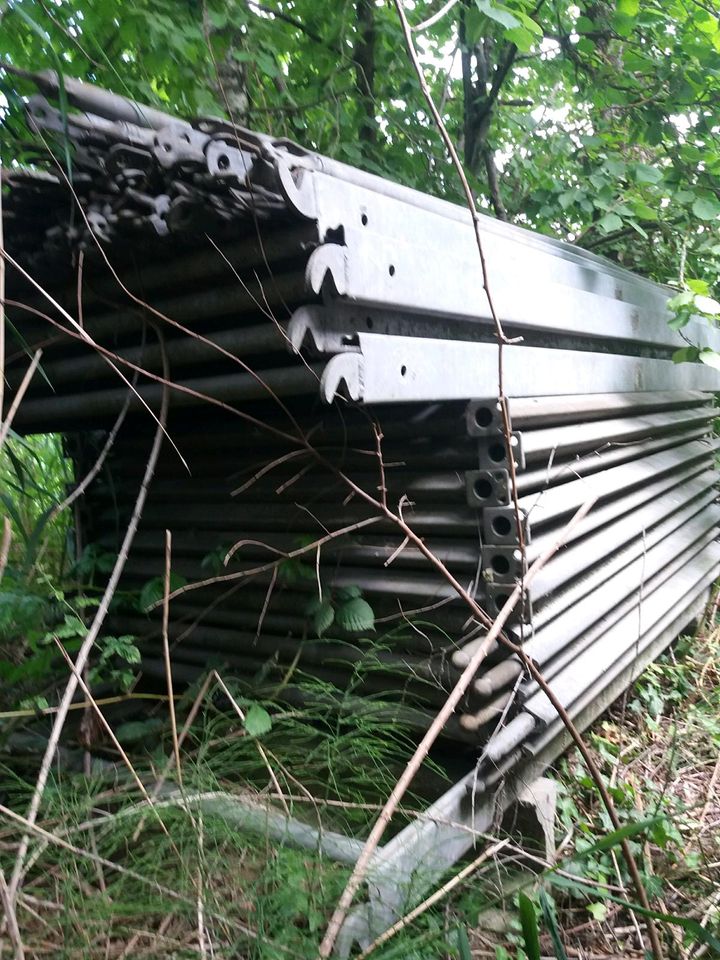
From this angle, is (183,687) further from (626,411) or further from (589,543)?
(626,411)

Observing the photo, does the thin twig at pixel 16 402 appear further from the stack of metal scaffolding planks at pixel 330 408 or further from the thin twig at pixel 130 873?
the thin twig at pixel 130 873

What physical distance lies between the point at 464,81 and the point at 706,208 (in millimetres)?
2295

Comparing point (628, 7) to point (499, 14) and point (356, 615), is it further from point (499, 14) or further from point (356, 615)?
point (356, 615)

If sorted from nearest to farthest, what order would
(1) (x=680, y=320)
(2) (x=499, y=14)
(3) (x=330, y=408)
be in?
(3) (x=330, y=408) < (2) (x=499, y=14) < (1) (x=680, y=320)

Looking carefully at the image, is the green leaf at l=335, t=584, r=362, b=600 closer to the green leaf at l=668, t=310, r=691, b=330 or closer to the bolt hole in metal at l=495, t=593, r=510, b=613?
the bolt hole in metal at l=495, t=593, r=510, b=613

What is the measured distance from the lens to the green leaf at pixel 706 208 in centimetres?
455

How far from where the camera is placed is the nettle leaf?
254 centimetres

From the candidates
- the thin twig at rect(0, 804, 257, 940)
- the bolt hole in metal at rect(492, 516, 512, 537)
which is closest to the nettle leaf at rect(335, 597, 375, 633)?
the bolt hole in metal at rect(492, 516, 512, 537)

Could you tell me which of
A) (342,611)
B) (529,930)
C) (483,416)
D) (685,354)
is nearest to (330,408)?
(483,416)

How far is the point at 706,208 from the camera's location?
4574mm

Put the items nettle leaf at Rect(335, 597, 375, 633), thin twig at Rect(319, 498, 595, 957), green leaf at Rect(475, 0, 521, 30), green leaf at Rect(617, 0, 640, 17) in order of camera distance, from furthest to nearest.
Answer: green leaf at Rect(617, 0, 640, 17), green leaf at Rect(475, 0, 521, 30), nettle leaf at Rect(335, 597, 375, 633), thin twig at Rect(319, 498, 595, 957)

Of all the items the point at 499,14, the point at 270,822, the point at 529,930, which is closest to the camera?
the point at 529,930

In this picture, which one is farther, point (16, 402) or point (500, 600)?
point (500, 600)

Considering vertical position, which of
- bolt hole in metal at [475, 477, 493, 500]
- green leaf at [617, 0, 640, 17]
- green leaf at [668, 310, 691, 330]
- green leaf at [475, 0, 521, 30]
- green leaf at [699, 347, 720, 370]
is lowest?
bolt hole in metal at [475, 477, 493, 500]
